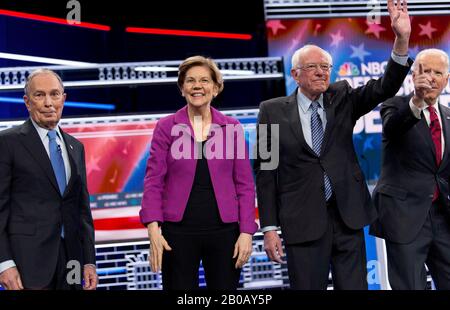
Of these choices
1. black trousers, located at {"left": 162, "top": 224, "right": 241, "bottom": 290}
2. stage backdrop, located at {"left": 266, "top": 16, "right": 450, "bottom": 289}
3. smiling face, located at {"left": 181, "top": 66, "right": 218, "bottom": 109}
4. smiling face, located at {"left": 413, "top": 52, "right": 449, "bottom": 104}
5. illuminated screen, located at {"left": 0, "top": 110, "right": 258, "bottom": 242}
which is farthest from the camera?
stage backdrop, located at {"left": 266, "top": 16, "right": 450, "bottom": 289}

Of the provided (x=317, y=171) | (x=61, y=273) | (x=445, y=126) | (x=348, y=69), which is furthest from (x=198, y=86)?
(x=348, y=69)

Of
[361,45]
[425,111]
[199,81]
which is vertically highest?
[361,45]

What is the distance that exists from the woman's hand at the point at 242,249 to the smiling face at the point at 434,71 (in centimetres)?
111

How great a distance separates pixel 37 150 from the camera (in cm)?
335

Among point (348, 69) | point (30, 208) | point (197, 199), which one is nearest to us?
point (30, 208)

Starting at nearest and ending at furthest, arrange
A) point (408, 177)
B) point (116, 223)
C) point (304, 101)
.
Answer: point (304, 101) < point (408, 177) < point (116, 223)

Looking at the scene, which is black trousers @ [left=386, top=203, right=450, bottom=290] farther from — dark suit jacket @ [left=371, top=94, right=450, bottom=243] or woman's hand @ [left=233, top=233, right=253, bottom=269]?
woman's hand @ [left=233, top=233, right=253, bottom=269]

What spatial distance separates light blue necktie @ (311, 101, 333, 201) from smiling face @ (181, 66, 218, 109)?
1.64 feet

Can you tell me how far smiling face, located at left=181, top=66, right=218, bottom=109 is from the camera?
350 cm

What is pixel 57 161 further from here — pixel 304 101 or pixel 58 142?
pixel 304 101

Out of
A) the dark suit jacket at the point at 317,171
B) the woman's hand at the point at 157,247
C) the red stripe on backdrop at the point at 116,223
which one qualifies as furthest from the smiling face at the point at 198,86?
the red stripe on backdrop at the point at 116,223

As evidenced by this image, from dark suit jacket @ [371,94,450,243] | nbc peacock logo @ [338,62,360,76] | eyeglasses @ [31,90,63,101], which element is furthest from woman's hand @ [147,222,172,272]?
nbc peacock logo @ [338,62,360,76]

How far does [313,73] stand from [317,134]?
0.28 m

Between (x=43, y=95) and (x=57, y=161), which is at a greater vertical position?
(x=43, y=95)
